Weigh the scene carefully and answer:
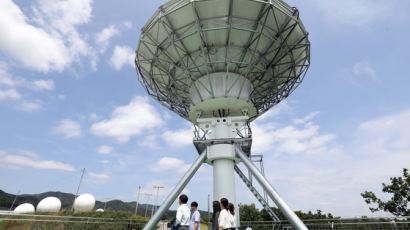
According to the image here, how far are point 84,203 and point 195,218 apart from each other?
47926 millimetres

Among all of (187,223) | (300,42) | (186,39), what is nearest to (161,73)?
(186,39)

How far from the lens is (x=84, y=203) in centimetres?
4866

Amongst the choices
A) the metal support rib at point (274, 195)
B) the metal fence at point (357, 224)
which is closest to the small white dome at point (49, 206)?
the metal fence at point (357, 224)

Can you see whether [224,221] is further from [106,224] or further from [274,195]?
[106,224]

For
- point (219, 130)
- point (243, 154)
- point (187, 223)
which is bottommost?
point (187, 223)

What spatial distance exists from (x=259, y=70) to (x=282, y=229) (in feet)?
31.9

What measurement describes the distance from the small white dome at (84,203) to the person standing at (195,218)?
47203 mm

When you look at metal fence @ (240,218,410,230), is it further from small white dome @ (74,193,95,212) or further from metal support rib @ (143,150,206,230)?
small white dome @ (74,193,95,212)

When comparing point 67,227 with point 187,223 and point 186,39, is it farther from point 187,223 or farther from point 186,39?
point 186,39

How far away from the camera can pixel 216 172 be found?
47.2ft

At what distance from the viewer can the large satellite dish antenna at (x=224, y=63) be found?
13148 mm

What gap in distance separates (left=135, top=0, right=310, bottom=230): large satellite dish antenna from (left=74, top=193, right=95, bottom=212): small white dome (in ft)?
132

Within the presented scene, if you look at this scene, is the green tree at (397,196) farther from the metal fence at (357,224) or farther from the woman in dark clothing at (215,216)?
the woman in dark clothing at (215,216)

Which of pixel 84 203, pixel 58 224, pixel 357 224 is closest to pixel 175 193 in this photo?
pixel 58 224
